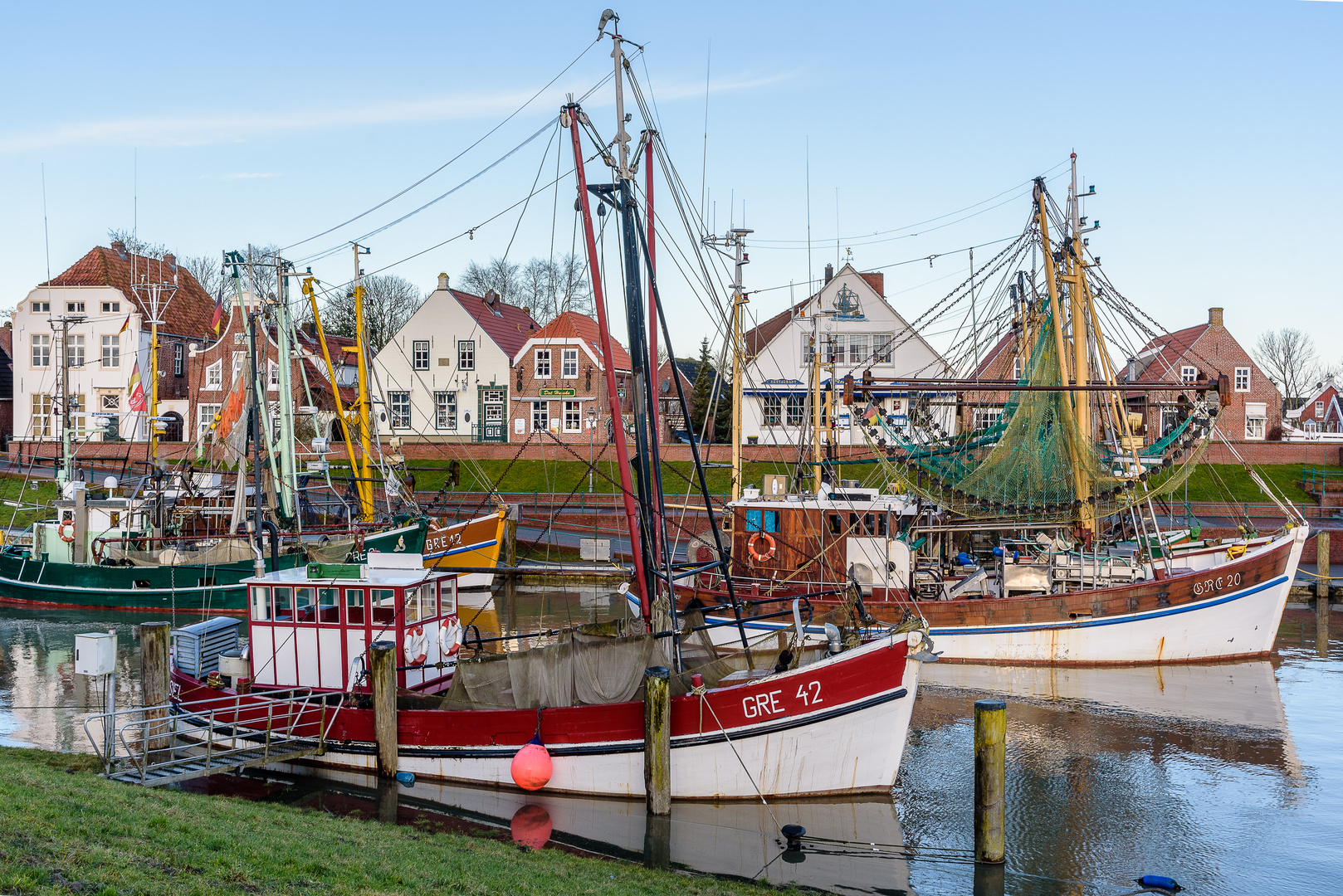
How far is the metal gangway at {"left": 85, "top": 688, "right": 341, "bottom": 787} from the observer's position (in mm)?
14148

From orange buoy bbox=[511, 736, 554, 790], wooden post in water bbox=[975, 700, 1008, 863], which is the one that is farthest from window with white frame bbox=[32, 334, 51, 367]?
wooden post in water bbox=[975, 700, 1008, 863]

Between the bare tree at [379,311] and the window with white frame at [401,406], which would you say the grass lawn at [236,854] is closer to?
the window with white frame at [401,406]

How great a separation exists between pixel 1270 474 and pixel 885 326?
1934cm

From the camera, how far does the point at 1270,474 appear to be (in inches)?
1873

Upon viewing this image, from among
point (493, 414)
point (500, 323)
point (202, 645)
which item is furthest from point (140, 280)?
point (202, 645)

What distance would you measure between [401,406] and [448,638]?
43.1 m

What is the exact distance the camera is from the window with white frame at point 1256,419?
187 feet

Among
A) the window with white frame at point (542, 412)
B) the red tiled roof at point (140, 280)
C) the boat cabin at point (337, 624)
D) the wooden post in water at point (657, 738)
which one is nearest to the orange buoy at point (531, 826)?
the wooden post in water at point (657, 738)

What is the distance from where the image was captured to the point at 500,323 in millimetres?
59219

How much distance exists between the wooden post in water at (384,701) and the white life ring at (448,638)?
171cm

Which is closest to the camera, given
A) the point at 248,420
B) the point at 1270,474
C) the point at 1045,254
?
the point at 1045,254

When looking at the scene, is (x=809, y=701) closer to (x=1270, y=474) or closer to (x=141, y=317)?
(x=1270, y=474)

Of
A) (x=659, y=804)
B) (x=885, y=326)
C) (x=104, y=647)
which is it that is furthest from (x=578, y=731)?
(x=885, y=326)

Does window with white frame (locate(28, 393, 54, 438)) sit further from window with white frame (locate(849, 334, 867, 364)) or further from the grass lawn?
the grass lawn
